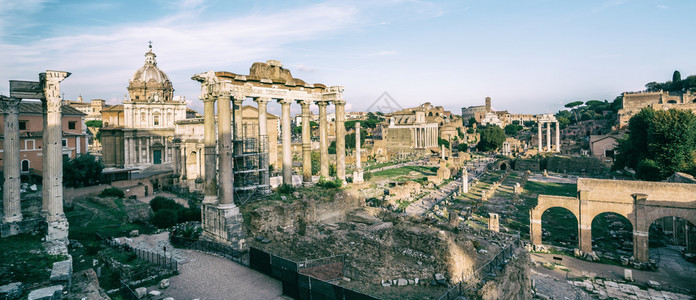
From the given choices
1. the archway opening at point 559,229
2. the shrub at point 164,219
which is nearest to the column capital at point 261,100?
the shrub at point 164,219

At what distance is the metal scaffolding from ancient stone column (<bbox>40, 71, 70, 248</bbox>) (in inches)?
253

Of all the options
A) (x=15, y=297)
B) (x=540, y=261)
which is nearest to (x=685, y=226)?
(x=540, y=261)

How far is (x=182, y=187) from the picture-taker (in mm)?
34125

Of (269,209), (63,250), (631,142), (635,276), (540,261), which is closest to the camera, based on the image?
(63,250)

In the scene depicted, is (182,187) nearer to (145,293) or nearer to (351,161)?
(145,293)

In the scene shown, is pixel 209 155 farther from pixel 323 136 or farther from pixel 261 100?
pixel 323 136

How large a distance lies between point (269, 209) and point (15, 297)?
294 inches

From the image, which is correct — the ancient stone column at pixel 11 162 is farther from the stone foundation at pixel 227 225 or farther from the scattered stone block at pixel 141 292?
the scattered stone block at pixel 141 292

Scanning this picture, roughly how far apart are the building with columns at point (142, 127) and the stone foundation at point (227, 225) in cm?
3240

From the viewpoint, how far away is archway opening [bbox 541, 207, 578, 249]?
73.7 ft

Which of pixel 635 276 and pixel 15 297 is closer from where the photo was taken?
pixel 15 297

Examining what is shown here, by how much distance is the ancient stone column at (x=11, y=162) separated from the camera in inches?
552

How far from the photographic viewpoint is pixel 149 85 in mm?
44812

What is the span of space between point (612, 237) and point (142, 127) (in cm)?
4603
